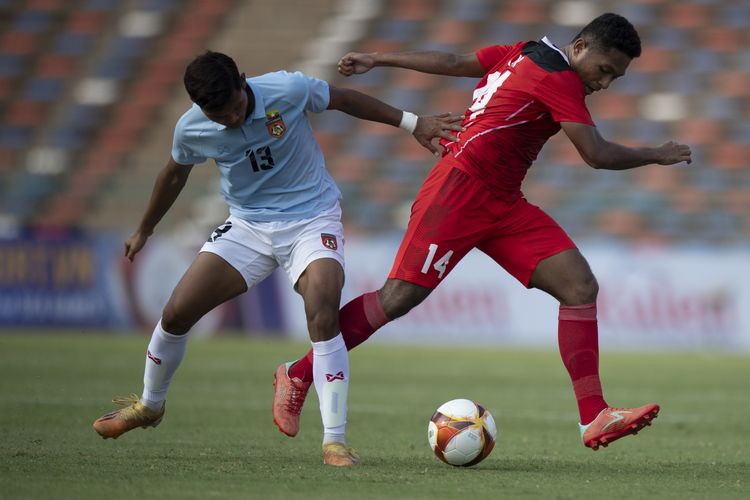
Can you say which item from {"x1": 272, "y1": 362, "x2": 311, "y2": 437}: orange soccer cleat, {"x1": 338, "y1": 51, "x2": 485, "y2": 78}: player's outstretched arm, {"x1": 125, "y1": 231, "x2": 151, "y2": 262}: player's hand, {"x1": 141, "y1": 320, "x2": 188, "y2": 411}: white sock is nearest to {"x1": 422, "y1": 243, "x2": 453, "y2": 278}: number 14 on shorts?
{"x1": 272, "y1": 362, "x2": 311, "y2": 437}: orange soccer cleat

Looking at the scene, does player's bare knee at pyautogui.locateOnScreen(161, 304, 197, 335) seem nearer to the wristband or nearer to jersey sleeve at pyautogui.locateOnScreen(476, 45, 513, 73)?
the wristband

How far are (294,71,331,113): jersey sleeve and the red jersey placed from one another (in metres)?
0.75

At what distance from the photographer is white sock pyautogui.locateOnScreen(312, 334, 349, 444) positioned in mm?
6141

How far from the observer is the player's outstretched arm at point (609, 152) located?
6.14 metres

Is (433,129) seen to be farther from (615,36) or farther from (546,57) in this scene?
(615,36)

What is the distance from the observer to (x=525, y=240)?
6539mm

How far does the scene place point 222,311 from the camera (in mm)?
17328

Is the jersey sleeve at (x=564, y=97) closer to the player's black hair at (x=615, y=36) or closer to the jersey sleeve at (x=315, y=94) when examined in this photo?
the player's black hair at (x=615, y=36)

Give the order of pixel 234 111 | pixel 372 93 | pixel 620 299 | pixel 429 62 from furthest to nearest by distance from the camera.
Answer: pixel 372 93
pixel 620 299
pixel 429 62
pixel 234 111

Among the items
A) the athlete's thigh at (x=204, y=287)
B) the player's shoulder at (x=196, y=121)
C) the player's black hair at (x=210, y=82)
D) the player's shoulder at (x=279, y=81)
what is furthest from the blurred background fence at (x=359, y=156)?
the player's black hair at (x=210, y=82)

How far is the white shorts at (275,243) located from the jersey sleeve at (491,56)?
118 cm

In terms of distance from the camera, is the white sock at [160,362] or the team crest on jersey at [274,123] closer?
the team crest on jersey at [274,123]

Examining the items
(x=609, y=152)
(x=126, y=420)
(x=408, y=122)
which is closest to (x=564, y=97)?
(x=609, y=152)

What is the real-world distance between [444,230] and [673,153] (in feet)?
4.04
